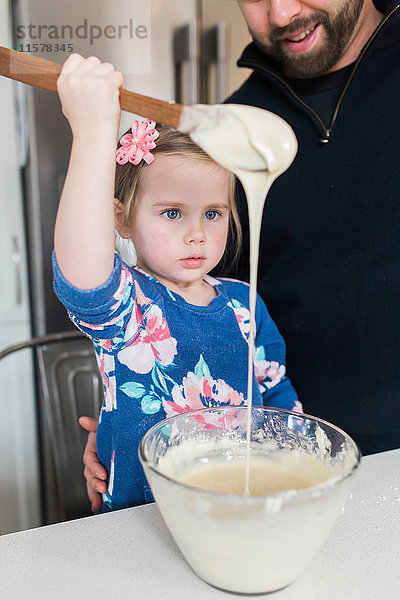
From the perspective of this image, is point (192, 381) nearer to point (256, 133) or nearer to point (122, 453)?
point (122, 453)

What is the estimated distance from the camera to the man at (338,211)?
4.01 feet

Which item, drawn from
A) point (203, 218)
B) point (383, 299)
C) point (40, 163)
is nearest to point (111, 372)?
point (203, 218)

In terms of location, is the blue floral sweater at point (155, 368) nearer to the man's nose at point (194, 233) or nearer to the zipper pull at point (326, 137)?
the man's nose at point (194, 233)

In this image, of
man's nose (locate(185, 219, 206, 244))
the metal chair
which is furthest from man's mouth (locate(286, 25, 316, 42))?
the metal chair

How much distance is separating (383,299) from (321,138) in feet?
1.22

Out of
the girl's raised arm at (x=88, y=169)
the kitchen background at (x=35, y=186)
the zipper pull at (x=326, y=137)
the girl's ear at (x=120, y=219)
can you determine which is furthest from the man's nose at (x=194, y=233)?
the kitchen background at (x=35, y=186)

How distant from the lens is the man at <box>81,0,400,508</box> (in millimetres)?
1224

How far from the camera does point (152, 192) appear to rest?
92 cm

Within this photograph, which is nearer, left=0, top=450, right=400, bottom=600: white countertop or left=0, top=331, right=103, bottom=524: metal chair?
left=0, top=450, right=400, bottom=600: white countertop

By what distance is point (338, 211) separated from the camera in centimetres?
125

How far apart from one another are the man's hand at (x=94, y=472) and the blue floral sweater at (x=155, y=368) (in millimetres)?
17

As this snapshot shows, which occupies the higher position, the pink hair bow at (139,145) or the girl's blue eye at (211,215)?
the pink hair bow at (139,145)

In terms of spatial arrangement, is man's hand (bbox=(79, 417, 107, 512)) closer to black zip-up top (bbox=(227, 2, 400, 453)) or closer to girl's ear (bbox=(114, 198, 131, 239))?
girl's ear (bbox=(114, 198, 131, 239))

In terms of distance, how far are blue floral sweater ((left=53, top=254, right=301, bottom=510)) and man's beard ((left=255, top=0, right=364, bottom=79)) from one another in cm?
58
